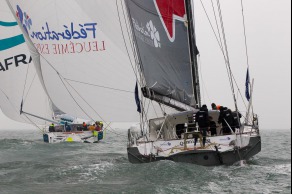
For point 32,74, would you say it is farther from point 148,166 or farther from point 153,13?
point 148,166

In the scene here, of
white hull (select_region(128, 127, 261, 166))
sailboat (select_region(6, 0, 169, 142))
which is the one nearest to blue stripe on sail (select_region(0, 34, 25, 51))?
sailboat (select_region(6, 0, 169, 142))

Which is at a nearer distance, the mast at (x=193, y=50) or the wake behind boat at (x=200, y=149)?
the wake behind boat at (x=200, y=149)

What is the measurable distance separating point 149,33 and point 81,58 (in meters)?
5.56

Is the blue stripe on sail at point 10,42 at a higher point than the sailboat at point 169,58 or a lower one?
higher

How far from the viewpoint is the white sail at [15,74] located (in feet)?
86.2

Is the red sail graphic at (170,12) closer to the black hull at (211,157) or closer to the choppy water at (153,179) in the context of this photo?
the black hull at (211,157)

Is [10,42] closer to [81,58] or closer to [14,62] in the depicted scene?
[14,62]

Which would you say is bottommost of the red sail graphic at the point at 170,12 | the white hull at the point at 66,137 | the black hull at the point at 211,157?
the white hull at the point at 66,137

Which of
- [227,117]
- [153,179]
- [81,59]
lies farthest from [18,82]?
[153,179]

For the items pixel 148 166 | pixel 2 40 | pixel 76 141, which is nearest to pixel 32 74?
pixel 2 40

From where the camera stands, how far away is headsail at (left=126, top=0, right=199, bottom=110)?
13.5 m

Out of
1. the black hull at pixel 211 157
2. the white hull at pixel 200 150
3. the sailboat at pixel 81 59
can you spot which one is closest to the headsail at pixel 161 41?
the white hull at pixel 200 150

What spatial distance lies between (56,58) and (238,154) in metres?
9.92

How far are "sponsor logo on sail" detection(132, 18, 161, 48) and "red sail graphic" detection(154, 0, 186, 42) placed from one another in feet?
1.24
